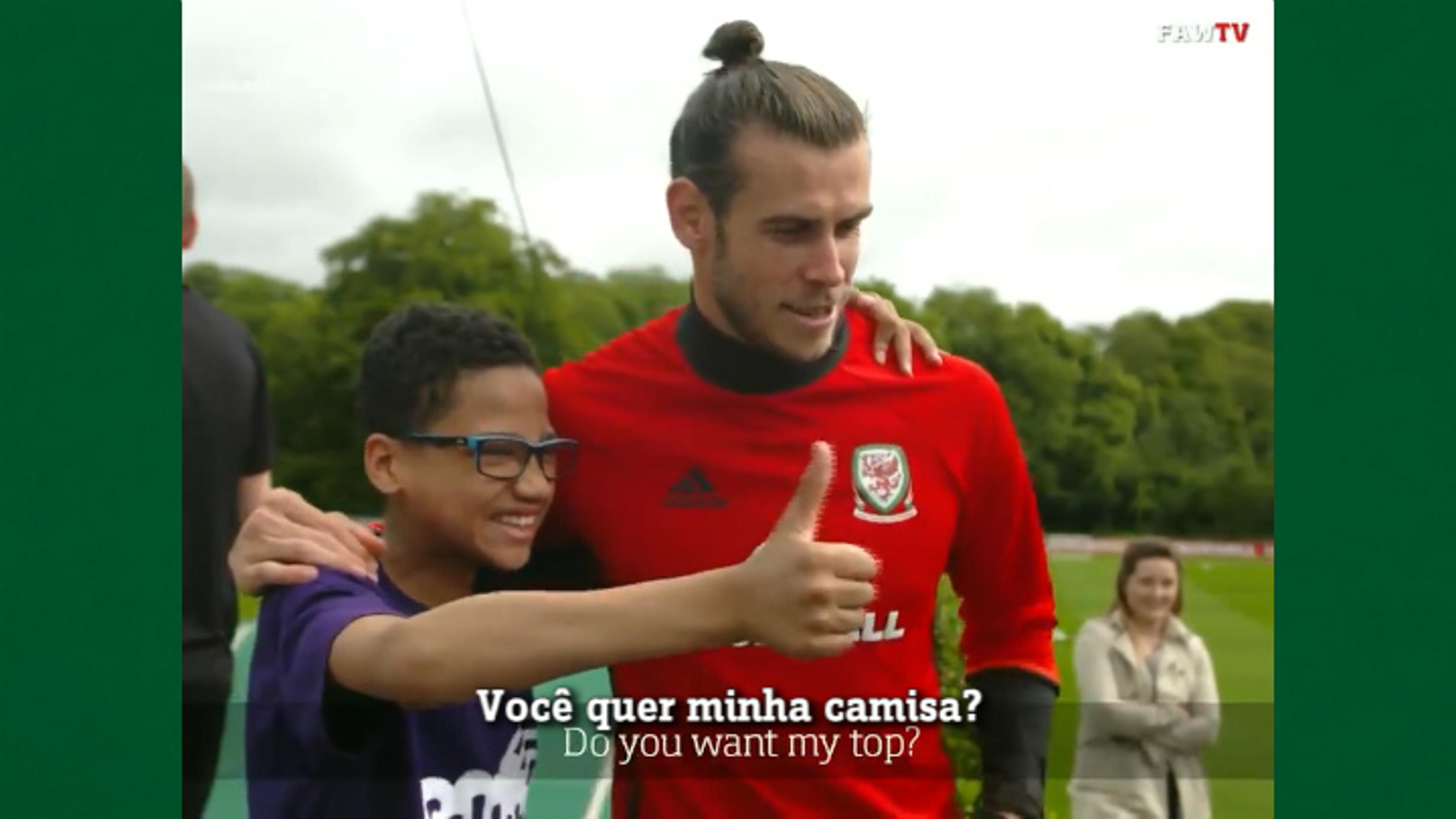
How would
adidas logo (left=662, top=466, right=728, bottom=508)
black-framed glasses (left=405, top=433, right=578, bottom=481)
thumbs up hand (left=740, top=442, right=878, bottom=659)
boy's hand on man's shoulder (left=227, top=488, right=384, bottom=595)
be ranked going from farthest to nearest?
adidas logo (left=662, top=466, right=728, bottom=508), black-framed glasses (left=405, top=433, right=578, bottom=481), boy's hand on man's shoulder (left=227, top=488, right=384, bottom=595), thumbs up hand (left=740, top=442, right=878, bottom=659)

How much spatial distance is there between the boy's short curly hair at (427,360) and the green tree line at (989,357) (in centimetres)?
7

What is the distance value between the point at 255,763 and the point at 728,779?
902 millimetres

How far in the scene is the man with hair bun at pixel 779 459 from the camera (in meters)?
3.49

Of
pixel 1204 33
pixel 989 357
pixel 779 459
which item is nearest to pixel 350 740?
pixel 779 459

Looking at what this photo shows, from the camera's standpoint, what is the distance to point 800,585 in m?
2.92

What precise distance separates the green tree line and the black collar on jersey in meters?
0.10

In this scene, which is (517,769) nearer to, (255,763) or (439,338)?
(255,763)

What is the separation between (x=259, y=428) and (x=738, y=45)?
1.22 m

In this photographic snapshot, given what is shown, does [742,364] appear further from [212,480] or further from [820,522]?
[212,480]

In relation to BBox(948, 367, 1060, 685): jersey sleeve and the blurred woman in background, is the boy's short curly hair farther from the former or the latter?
→ the blurred woman in background

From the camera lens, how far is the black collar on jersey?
11.6ft

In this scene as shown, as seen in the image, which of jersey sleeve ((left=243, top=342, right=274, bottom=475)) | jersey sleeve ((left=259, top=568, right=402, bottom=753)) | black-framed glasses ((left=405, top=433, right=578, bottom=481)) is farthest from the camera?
jersey sleeve ((left=243, top=342, right=274, bottom=475))

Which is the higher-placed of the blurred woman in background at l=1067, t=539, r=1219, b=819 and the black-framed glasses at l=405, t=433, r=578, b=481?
the black-framed glasses at l=405, t=433, r=578, b=481

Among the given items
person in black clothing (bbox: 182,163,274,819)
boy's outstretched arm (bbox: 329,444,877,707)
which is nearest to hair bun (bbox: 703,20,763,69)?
boy's outstretched arm (bbox: 329,444,877,707)
